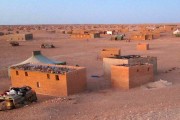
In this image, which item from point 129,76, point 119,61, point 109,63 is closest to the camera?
point 129,76

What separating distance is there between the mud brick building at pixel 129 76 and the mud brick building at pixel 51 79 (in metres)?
1.77

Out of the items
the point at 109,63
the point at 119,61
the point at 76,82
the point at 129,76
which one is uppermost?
the point at 119,61

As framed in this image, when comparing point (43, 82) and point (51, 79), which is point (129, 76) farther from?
point (43, 82)

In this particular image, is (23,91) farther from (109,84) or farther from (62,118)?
(109,84)

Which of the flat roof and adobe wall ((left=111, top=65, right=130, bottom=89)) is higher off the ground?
the flat roof

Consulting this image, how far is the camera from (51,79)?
15117 millimetres

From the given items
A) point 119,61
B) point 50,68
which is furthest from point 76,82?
point 119,61

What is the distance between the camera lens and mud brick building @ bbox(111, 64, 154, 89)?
52.6ft

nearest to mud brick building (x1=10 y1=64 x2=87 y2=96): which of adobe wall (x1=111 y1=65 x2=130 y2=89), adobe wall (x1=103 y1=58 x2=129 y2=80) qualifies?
adobe wall (x1=111 y1=65 x2=130 y2=89)

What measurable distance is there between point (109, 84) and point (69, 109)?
569 centimetres

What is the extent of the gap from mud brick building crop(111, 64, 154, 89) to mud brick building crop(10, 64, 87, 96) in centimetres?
177

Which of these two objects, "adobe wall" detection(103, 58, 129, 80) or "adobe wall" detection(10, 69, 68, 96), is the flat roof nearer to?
"adobe wall" detection(10, 69, 68, 96)

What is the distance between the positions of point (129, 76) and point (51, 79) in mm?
3997

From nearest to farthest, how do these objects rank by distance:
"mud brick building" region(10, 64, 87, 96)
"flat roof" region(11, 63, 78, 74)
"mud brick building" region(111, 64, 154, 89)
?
"mud brick building" region(10, 64, 87, 96), "flat roof" region(11, 63, 78, 74), "mud brick building" region(111, 64, 154, 89)
